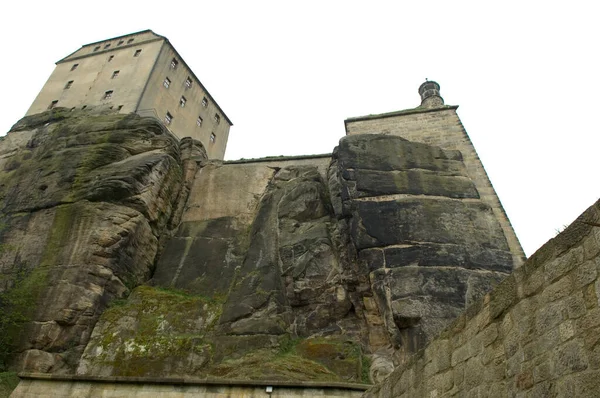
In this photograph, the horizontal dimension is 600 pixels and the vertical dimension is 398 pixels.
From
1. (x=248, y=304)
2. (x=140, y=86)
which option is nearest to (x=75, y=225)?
(x=248, y=304)

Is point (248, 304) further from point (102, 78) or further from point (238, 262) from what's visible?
point (102, 78)

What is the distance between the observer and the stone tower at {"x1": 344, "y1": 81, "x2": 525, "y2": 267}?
1445 cm

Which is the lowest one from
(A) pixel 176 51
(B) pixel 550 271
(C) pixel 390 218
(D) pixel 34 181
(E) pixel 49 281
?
(B) pixel 550 271

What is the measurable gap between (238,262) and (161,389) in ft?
18.0

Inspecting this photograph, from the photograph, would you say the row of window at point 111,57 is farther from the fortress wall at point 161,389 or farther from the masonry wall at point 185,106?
the fortress wall at point 161,389

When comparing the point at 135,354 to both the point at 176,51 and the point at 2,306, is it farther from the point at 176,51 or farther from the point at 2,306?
the point at 176,51

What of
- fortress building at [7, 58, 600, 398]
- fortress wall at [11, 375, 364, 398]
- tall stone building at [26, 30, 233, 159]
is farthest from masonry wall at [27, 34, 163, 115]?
fortress wall at [11, 375, 364, 398]

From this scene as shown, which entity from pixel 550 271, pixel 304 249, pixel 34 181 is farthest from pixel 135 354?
pixel 550 271

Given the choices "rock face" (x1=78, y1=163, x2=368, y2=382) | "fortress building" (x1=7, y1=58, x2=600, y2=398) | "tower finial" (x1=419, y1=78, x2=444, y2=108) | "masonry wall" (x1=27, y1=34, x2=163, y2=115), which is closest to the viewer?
"fortress building" (x1=7, y1=58, x2=600, y2=398)

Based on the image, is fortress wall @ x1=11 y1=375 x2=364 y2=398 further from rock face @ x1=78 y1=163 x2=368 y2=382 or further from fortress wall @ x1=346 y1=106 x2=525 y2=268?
fortress wall @ x1=346 y1=106 x2=525 y2=268

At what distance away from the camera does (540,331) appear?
2834 millimetres

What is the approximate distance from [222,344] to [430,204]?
22.5 feet

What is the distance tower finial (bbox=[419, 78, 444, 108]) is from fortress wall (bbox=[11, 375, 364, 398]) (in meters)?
15.9

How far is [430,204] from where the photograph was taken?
12562mm
